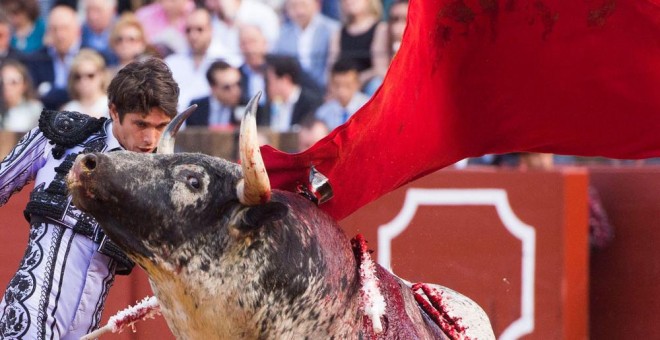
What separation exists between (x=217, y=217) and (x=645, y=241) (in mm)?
4057

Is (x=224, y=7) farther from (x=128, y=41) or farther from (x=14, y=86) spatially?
(x=14, y=86)

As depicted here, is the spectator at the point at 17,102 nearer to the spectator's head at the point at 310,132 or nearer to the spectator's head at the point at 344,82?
the spectator's head at the point at 310,132

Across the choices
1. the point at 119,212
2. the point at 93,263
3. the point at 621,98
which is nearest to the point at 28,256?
the point at 93,263

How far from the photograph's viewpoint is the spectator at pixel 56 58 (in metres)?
6.85

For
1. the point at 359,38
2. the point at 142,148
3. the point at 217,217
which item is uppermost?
the point at 359,38

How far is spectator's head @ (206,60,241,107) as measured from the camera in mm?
6891

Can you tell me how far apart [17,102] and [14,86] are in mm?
90

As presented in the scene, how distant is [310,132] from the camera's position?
635 centimetres

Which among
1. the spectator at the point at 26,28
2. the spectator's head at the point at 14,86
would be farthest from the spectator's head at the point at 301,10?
the spectator's head at the point at 14,86

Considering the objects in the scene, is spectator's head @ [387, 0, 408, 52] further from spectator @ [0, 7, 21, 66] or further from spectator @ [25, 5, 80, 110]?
spectator @ [0, 7, 21, 66]

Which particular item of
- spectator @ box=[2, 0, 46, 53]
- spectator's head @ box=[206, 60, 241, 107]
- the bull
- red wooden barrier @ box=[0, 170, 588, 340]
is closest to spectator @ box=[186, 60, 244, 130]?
spectator's head @ box=[206, 60, 241, 107]

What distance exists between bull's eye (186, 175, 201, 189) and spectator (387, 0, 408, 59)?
4219 mm

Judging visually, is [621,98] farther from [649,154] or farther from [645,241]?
[645,241]

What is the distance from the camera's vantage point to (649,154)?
3963 millimetres
